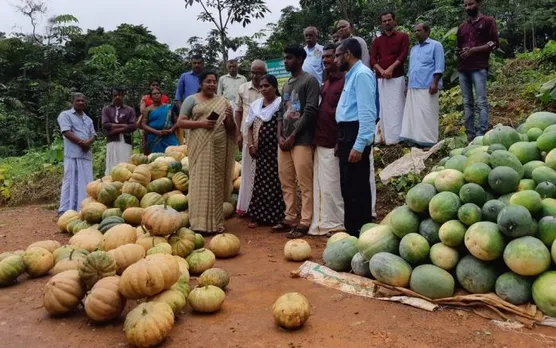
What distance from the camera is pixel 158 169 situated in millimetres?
6848

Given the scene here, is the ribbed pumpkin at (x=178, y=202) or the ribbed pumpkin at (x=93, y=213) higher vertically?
the ribbed pumpkin at (x=178, y=202)

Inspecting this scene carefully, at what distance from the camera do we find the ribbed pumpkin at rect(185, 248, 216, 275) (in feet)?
14.9

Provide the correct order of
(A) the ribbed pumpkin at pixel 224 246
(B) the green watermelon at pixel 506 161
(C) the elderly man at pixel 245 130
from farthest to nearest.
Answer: (C) the elderly man at pixel 245 130
(A) the ribbed pumpkin at pixel 224 246
(B) the green watermelon at pixel 506 161

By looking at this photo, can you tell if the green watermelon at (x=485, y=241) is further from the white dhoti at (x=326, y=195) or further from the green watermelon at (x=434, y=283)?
the white dhoti at (x=326, y=195)

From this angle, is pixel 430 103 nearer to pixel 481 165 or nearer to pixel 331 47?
pixel 331 47

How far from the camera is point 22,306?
395 centimetres

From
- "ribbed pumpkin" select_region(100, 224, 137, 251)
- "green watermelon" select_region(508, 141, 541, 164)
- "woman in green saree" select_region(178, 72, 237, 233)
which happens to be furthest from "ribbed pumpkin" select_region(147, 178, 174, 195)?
"green watermelon" select_region(508, 141, 541, 164)

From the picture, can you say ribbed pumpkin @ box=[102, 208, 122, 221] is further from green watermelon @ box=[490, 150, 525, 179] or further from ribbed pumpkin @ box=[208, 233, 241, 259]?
green watermelon @ box=[490, 150, 525, 179]

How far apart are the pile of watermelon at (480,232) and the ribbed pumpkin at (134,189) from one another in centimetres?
322

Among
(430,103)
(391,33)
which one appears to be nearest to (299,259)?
(430,103)

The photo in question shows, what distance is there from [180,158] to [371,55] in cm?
357

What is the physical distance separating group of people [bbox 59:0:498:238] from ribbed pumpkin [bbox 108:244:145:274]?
1989 mm

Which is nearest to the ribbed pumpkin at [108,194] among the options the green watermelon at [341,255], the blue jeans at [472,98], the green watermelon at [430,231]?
the green watermelon at [341,255]

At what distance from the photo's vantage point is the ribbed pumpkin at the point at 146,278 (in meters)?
3.37
